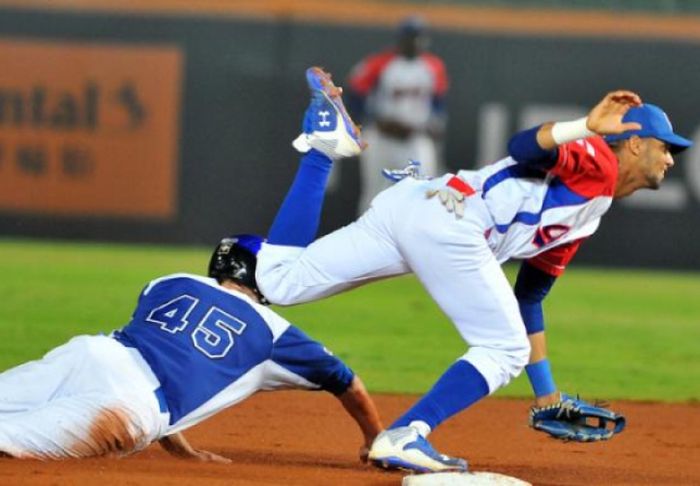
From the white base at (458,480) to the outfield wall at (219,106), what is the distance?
909 centimetres

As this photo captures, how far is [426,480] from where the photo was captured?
459 centimetres

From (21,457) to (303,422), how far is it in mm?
1938

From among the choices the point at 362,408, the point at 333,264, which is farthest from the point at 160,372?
the point at 362,408

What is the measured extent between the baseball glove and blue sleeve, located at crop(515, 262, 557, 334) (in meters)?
0.33

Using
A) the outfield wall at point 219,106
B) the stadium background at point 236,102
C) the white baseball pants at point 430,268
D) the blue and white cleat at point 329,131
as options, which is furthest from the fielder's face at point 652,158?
the outfield wall at point 219,106

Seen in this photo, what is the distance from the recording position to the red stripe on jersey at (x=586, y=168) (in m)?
4.89

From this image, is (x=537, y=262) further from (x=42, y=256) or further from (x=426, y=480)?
(x=42, y=256)

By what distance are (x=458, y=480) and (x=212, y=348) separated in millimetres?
960

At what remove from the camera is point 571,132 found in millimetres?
4766

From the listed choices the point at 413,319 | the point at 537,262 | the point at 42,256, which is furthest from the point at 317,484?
the point at 42,256

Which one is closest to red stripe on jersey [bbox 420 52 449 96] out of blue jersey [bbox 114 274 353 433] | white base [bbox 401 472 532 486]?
blue jersey [bbox 114 274 353 433]

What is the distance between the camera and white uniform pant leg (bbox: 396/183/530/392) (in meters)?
4.85

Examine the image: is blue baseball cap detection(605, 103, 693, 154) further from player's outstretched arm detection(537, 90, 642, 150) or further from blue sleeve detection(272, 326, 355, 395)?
blue sleeve detection(272, 326, 355, 395)

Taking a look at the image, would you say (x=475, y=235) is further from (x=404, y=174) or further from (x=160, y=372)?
(x=160, y=372)
